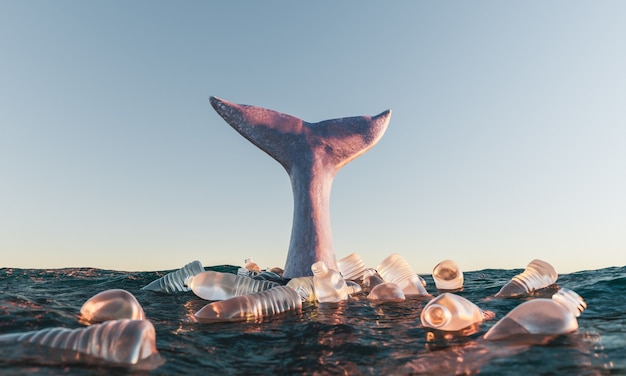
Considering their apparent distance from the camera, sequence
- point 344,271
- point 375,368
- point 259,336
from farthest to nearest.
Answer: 1. point 344,271
2. point 259,336
3. point 375,368

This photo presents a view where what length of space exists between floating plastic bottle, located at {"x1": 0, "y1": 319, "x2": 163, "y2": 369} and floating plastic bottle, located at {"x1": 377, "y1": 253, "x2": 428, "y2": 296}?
3.17 meters

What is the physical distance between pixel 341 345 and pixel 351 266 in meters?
3.52

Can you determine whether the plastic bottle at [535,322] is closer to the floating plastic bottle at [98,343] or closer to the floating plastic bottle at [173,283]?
the floating plastic bottle at [98,343]

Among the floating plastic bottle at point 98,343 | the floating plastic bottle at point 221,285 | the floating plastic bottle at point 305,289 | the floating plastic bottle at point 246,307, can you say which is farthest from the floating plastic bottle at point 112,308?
the floating plastic bottle at point 305,289

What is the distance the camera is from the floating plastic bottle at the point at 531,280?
474 cm

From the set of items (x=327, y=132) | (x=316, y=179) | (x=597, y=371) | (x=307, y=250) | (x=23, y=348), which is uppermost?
(x=327, y=132)

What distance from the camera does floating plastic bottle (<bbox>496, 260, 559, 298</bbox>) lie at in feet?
15.5

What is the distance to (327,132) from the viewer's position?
21.1 feet

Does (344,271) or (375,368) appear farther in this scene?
(344,271)

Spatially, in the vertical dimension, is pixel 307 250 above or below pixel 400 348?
above

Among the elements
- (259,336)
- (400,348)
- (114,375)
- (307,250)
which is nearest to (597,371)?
(400,348)

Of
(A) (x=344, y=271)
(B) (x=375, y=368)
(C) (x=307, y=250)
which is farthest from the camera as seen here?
(A) (x=344, y=271)

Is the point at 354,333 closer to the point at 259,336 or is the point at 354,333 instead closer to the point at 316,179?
the point at 259,336

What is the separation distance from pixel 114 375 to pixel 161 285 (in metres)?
3.47
